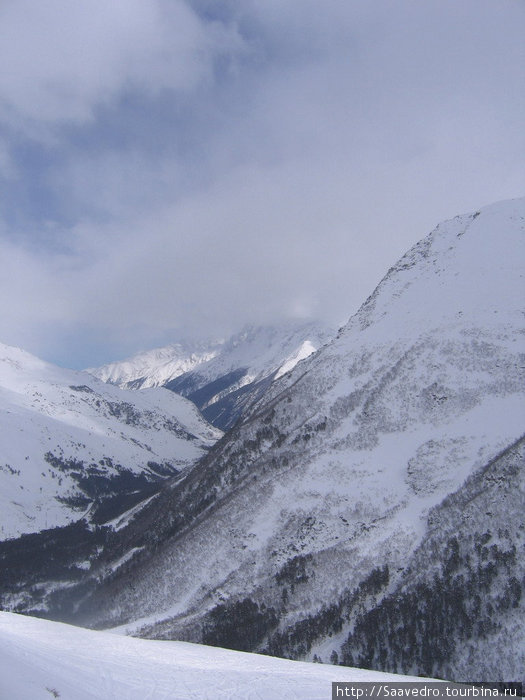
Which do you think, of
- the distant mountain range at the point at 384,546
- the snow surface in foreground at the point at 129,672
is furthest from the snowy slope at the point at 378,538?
the snow surface in foreground at the point at 129,672

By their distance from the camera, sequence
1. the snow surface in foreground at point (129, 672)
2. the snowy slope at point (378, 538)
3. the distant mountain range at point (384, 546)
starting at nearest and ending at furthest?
the snow surface in foreground at point (129, 672) → the distant mountain range at point (384, 546) → the snowy slope at point (378, 538)

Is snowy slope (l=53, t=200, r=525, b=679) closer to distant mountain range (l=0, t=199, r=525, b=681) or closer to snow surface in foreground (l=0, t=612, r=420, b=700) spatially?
distant mountain range (l=0, t=199, r=525, b=681)

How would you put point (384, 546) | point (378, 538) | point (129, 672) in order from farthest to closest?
point (378, 538)
point (384, 546)
point (129, 672)

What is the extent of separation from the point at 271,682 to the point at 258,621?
358ft

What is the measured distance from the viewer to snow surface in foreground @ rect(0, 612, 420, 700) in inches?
1245

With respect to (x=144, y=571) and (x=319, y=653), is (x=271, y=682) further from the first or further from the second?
(x=144, y=571)

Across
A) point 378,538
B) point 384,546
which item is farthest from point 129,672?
point 378,538

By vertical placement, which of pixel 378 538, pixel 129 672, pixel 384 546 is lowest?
pixel 129 672

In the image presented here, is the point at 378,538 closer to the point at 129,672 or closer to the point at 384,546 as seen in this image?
the point at 384,546

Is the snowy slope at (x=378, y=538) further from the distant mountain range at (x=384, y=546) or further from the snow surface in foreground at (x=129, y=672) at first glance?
the snow surface in foreground at (x=129, y=672)

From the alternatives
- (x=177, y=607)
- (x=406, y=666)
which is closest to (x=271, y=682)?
(x=406, y=666)

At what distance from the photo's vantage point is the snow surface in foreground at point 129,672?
31.6m

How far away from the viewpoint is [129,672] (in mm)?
40781

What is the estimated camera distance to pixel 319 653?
124 m
